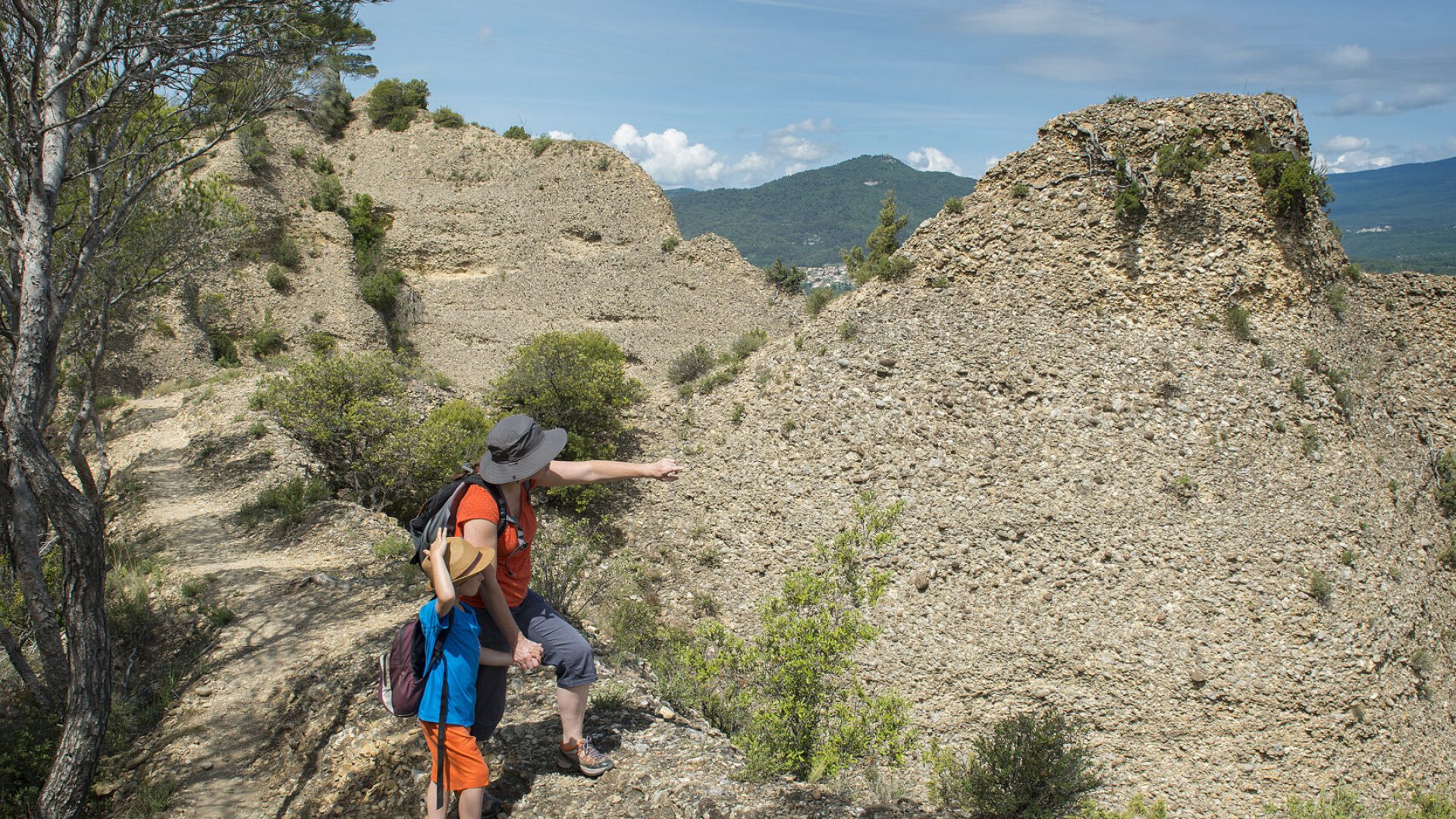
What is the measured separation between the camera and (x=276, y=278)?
24.2 meters

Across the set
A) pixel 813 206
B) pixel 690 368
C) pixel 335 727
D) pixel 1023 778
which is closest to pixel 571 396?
pixel 690 368

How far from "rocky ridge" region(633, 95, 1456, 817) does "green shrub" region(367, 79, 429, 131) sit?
2404 centimetres

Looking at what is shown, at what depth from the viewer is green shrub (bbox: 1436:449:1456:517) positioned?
1211 cm

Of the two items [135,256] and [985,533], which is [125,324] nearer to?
[135,256]

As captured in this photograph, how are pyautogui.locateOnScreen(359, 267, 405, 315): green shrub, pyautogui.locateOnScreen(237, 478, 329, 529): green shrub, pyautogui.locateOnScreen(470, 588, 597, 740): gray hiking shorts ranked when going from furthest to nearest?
pyautogui.locateOnScreen(359, 267, 405, 315): green shrub
pyautogui.locateOnScreen(237, 478, 329, 529): green shrub
pyautogui.locateOnScreen(470, 588, 597, 740): gray hiking shorts

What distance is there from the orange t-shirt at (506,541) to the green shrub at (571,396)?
10902 mm

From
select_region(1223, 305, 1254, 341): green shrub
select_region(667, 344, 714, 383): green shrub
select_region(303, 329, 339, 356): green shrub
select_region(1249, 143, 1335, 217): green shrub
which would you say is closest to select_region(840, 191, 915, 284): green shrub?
select_region(667, 344, 714, 383): green shrub

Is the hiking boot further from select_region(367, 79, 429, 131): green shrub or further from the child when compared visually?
select_region(367, 79, 429, 131): green shrub

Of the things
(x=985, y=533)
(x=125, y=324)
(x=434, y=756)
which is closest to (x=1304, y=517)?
(x=985, y=533)

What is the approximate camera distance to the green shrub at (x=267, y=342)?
75.5ft

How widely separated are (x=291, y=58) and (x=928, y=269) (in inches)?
406

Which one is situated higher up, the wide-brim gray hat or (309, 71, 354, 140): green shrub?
(309, 71, 354, 140): green shrub

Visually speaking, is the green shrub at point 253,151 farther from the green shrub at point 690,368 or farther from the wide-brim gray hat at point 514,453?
the wide-brim gray hat at point 514,453

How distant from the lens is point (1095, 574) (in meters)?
11.0
